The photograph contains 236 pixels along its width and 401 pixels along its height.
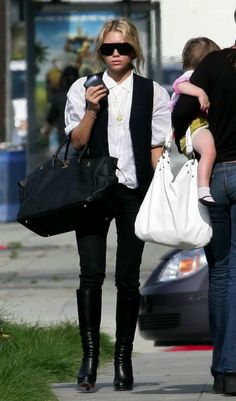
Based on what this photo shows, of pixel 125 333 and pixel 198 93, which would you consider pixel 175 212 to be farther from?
pixel 125 333

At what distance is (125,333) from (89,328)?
19 centimetres

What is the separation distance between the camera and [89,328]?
659cm

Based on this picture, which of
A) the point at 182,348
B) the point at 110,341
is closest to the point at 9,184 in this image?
the point at 182,348

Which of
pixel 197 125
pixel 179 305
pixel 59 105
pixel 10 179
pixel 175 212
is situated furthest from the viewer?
pixel 59 105

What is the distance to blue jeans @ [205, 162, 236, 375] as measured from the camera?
6125mm

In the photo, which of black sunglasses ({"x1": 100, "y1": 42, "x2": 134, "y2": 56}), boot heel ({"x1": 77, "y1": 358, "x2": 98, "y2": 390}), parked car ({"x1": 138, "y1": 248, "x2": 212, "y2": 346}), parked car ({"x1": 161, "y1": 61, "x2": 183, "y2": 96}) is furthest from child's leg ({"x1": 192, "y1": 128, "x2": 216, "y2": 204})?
parked car ({"x1": 161, "y1": 61, "x2": 183, "y2": 96})

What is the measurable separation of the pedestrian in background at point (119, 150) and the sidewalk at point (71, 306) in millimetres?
306

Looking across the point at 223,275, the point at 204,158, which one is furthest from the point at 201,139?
the point at 223,275

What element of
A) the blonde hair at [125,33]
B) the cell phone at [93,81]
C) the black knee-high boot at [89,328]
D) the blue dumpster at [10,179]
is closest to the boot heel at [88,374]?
the black knee-high boot at [89,328]

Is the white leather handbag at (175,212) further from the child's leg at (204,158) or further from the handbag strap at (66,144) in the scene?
the handbag strap at (66,144)

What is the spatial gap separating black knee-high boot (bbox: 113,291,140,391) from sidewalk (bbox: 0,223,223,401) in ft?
0.31

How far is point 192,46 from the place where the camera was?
6395 millimetres

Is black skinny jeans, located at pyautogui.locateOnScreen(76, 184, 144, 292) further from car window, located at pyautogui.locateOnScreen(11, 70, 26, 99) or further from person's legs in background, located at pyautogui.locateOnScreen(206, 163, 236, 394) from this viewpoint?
car window, located at pyautogui.locateOnScreen(11, 70, 26, 99)

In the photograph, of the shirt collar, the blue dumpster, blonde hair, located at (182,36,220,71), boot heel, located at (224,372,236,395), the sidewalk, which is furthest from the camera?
the blue dumpster
